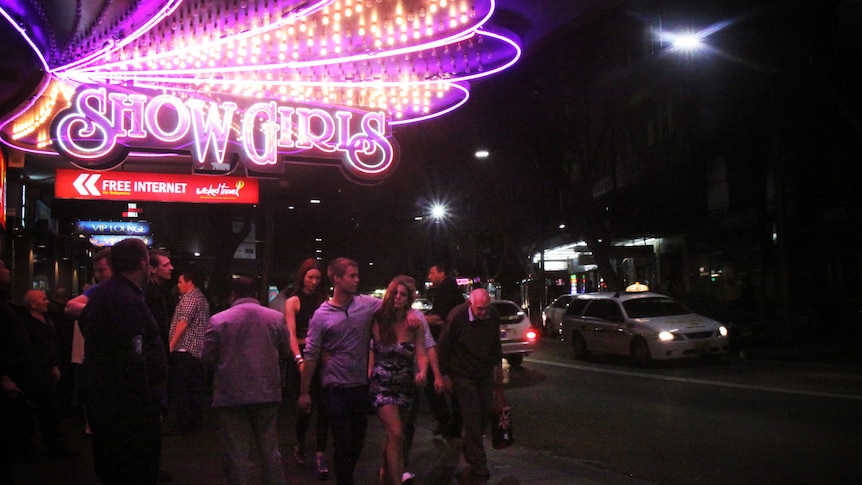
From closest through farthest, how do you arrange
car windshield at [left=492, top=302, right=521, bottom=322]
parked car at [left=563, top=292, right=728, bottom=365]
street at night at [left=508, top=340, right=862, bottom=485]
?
street at night at [left=508, top=340, right=862, bottom=485] < parked car at [left=563, top=292, right=728, bottom=365] < car windshield at [left=492, top=302, right=521, bottom=322]

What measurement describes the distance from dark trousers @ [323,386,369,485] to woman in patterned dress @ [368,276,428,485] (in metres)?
0.14

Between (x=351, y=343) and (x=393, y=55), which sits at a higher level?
(x=393, y=55)

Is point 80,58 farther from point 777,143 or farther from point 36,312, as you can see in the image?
point 777,143

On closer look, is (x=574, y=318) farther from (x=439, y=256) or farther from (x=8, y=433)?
(x=8, y=433)

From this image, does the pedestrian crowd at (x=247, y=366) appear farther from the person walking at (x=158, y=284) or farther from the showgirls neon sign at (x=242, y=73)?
the showgirls neon sign at (x=242, y=73)

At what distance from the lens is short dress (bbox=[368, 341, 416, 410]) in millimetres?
5738

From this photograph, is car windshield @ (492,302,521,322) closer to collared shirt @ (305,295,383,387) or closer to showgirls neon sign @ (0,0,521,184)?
showgirls neon sign @ (0,0,521,184)

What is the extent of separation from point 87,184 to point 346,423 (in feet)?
23.1

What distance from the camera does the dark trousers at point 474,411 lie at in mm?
6902

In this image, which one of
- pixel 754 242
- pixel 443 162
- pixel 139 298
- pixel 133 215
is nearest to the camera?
pixel 139 298

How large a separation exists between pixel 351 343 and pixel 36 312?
3.85m

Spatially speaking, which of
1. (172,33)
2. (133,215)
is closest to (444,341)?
(172,33)

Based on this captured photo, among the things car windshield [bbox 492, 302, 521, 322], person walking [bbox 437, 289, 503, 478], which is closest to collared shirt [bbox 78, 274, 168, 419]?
person walking [bbox 437, 289, 503, 478]

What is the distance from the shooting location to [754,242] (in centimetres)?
2598
